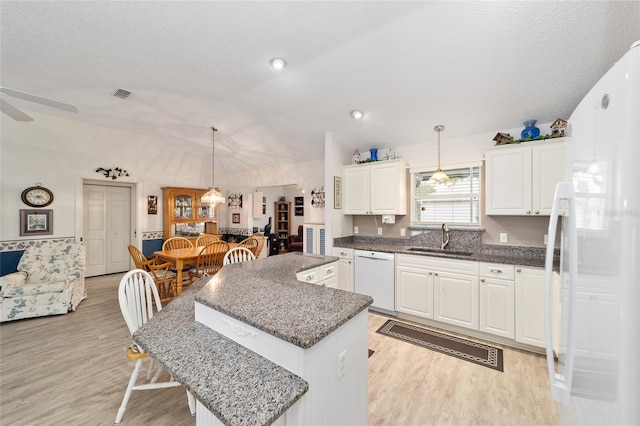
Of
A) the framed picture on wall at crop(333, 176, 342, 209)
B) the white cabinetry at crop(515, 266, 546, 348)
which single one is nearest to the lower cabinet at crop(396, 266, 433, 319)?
the white cabinetry at crop(515, 266, 546, 348)

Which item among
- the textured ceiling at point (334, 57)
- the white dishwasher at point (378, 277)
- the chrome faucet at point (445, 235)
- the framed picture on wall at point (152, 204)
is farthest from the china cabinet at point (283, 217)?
the chrome faucet at point (445, 235)

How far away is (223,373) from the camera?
1.00 meters

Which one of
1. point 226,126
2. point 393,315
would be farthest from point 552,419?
point 226,126

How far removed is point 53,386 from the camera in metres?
2.10

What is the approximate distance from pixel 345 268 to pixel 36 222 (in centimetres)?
541

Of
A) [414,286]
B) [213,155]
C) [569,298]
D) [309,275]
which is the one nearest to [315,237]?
[414,286]

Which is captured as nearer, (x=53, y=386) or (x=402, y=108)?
(x=53, y=386)

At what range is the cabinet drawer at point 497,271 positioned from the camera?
2.65 meters

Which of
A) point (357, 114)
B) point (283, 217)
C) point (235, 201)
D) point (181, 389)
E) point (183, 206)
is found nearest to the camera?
point (181, 389)

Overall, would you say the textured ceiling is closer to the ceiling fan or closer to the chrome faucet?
the ceiling fan

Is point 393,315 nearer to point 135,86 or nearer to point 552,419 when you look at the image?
point 552,419

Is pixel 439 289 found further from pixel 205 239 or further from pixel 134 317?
pixel 205 239

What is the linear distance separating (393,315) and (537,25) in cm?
327

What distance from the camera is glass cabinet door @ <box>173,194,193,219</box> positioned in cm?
610
